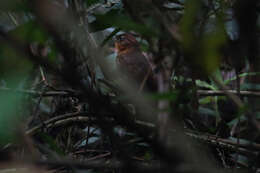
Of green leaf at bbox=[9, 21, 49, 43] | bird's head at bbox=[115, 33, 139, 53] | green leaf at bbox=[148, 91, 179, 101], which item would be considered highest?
bird's head at bbox=[115, 33, 139, 53]

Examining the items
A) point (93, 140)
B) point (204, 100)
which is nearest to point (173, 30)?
point (93, 140)

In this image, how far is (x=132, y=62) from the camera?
6.37 ft

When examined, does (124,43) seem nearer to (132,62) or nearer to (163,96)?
(132,62)

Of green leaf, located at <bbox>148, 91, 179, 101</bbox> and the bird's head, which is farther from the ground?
the bird's head

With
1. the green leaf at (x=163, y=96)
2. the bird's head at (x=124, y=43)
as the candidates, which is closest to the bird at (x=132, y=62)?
the bird's head at (x=124, y=43)

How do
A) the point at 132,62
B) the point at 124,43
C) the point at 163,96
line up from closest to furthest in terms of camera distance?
the point at 163,96 < the point at 132,62 < the point at 124,43

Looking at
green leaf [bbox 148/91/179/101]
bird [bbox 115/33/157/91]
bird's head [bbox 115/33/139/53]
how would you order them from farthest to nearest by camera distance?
1. bird's head [bbox 115/33/139/53]
2. bird [bbox 115/33/157/91]
3. green leaf [bbox 148/91/179/101]

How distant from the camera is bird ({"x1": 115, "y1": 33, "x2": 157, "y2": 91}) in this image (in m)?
1.80

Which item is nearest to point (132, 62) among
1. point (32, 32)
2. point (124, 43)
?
point (124, 43)

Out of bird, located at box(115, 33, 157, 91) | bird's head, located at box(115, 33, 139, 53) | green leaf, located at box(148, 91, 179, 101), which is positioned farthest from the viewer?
bird's head, located at box(115, 33, 139, 53)

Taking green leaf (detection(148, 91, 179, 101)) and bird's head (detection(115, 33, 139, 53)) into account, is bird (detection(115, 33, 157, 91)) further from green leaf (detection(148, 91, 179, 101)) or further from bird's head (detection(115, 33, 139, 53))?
green leaf (detection(148, 91, 179, 101))

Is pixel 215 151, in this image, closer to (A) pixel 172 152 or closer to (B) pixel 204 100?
(B) pixel 204 100

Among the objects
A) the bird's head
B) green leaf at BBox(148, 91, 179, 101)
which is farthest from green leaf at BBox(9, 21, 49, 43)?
the bird's head

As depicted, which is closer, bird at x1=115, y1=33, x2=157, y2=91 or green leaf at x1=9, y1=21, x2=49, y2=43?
green leaf at x1=9, y1=21, x2=49, y2=43
